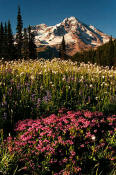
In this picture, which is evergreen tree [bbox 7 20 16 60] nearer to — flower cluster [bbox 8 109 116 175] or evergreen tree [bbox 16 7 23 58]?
evergreen tree [bbox 16 7 23 58]

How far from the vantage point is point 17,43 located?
162 ft

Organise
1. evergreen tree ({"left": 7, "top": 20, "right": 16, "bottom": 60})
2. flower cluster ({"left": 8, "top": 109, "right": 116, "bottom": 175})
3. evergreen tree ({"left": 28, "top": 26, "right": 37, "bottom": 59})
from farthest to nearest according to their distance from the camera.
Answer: evergreen tree ({"left": 28, "top": 26, "right": 37, "bottom": 59}) → evergreen tree ({"left": 7, "top": 20, "right": 16, "bottom": 60}) → flower cluster ({"left": 8, "top": 109, "right": 116, "bottom": 175})

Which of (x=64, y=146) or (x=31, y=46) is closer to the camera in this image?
(x=64, y=146)

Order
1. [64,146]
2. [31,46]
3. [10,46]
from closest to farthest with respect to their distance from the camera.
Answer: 1. [64,146]
2. [10,46]
3. [31,46]

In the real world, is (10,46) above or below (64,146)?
above

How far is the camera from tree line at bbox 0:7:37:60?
47.7 metres

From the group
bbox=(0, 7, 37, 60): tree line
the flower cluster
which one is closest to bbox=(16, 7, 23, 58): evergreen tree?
bbox=(0, 7, 37, 60): tree line

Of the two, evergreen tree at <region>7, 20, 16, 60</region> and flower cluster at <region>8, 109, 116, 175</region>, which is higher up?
evergreen tree at <region>7, 20, 16, 60</region>

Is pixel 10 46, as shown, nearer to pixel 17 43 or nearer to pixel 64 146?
pixel 17 43

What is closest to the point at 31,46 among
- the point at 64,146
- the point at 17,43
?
the point at 17,43

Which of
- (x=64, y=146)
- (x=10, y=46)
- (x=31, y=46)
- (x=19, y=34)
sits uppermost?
(x=19, y=34)

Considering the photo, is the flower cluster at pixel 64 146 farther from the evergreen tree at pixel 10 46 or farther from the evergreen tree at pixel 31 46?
the evergreen tree at pixel 31 46

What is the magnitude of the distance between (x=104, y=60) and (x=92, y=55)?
17380mm

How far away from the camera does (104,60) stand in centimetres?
8106
